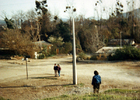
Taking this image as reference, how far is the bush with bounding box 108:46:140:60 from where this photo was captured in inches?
1005

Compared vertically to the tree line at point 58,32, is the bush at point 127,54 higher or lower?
lower

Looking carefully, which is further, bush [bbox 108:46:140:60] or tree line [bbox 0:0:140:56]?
tree line [bbox 0:0:140:56]

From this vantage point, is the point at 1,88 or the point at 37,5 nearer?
the point at 1,88

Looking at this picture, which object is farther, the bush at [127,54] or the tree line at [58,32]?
the tree line at [58,32]

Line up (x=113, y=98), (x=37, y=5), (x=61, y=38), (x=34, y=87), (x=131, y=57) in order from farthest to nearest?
(x=61, y=38) → (x=37, y=5) → (x=131, y=57) → (x=34, y=87) → (x=113, y=98)

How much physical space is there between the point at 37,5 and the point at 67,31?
1497 centimetres

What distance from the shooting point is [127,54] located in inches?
1029

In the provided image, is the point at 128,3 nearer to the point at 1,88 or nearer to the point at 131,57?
the point at 131,57

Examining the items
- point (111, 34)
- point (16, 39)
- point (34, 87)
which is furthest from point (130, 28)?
point (34, 87)

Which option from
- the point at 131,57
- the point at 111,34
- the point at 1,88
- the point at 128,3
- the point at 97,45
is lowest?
the point at 1,88

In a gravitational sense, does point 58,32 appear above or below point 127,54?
above

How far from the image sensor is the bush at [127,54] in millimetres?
25538

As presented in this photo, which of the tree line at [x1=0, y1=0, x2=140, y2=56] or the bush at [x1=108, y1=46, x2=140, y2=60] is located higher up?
the tree line at [x1=0, y1=0, x2=140, y2=56]

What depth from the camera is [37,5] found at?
4212 cm
